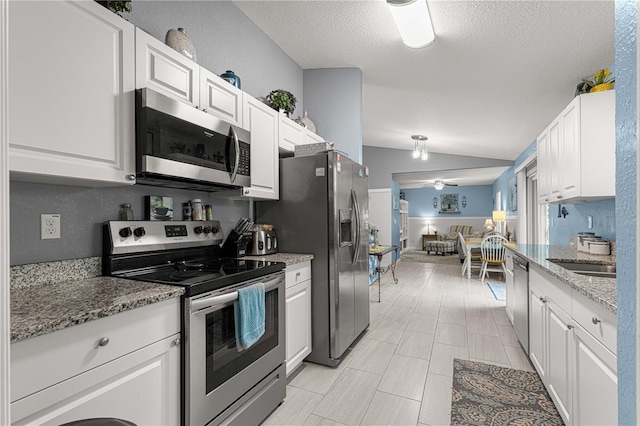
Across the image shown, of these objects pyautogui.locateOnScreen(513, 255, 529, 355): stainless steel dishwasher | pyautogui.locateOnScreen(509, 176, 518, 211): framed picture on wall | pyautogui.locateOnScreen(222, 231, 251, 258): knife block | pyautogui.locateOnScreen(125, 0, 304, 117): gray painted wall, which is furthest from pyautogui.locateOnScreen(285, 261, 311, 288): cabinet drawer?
pyautogui.locateOnScreen(509, 176, 518, 211): framed picture on wall

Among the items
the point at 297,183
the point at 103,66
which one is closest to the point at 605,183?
the point at 297,183

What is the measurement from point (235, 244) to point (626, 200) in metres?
2.09

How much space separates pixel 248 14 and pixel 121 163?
2.01 metres

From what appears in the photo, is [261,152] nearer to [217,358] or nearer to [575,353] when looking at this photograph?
[217,358]

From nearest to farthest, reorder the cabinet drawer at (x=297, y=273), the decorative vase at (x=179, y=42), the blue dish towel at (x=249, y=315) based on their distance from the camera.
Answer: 1. the blue dish towel at (x=249, y=315)
2. the decorative vase at (x=179, y=42)
3. the cabinet drawer at (x=297, y=273)

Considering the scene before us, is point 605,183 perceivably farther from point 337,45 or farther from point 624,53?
point 337,45

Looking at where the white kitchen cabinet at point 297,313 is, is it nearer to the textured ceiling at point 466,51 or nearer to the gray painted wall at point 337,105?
the gray painted wall at point 337,105

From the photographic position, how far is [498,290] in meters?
4.97

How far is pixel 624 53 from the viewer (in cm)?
76

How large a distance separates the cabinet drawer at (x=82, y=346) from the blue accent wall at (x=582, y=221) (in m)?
3.24

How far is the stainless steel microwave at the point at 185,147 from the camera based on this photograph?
1.44 metres

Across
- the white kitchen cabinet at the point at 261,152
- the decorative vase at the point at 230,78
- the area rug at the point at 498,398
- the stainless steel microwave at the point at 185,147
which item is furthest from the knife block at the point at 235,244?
the area rug at the point at 498,398

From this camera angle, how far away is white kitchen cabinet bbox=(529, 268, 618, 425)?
46.8 inches

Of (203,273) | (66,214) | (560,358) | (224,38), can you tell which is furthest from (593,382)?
(224,38)
